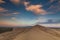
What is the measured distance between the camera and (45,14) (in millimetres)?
1663

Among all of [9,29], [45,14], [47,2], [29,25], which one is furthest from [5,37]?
[47,2]

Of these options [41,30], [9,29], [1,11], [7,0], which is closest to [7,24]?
[9,29]

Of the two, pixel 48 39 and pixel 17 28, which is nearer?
pixel 48 39

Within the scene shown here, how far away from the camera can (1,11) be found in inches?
66.2

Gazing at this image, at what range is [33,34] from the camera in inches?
64.6

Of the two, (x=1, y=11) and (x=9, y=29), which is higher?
(x=1, y=11)

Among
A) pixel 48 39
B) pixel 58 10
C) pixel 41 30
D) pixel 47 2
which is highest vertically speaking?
pixel 47 2

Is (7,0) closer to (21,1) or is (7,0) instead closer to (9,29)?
(21,1)

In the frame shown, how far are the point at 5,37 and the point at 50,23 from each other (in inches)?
23.5

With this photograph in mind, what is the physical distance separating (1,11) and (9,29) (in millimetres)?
256

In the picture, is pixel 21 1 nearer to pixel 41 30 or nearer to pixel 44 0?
pixel 44 0

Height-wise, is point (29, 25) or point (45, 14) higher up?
point (45, 14)

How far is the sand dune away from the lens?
5.28 ft

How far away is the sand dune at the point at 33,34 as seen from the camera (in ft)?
5.28
